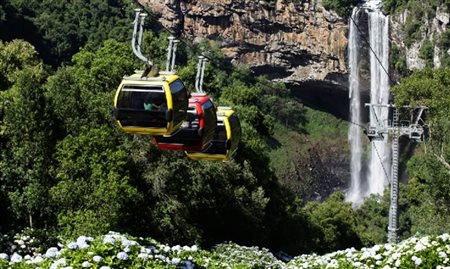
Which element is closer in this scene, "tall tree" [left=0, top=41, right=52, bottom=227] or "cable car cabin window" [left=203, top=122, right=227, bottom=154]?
"cable car cabin window" [left=203, top=122, right=227, bottom=154]

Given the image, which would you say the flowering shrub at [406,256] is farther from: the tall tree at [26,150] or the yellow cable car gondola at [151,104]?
the tall tree at [26,150]

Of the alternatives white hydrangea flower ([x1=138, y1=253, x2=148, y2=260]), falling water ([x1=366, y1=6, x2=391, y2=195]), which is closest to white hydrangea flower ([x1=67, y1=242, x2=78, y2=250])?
white hydrangea flower ([x1=138, y1=253, x2=148, y2=260])

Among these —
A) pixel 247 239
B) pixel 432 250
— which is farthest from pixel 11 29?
pixel 432 250

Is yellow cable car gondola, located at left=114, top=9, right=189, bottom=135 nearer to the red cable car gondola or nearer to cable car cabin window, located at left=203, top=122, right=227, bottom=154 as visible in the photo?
the red cable car gondola

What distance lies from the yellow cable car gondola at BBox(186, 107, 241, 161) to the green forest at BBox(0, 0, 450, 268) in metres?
1.89

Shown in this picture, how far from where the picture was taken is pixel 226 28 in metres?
62.1

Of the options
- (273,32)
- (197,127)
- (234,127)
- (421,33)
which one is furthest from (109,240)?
(273,32)

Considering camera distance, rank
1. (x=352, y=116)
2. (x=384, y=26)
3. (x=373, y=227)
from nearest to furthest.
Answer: (x=373, y=227) < (x=384, y=26) < (x=352, y=116)

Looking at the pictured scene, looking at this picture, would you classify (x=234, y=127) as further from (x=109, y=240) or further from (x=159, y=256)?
(x=109, y=240)

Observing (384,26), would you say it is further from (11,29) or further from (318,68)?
(11,29)

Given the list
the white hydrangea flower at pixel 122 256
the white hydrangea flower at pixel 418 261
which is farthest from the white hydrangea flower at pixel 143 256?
the white hydrangea flower at pixel 418 261

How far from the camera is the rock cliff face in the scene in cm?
6122

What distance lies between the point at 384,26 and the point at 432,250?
53.5 metres

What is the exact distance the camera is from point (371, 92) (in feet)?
197
